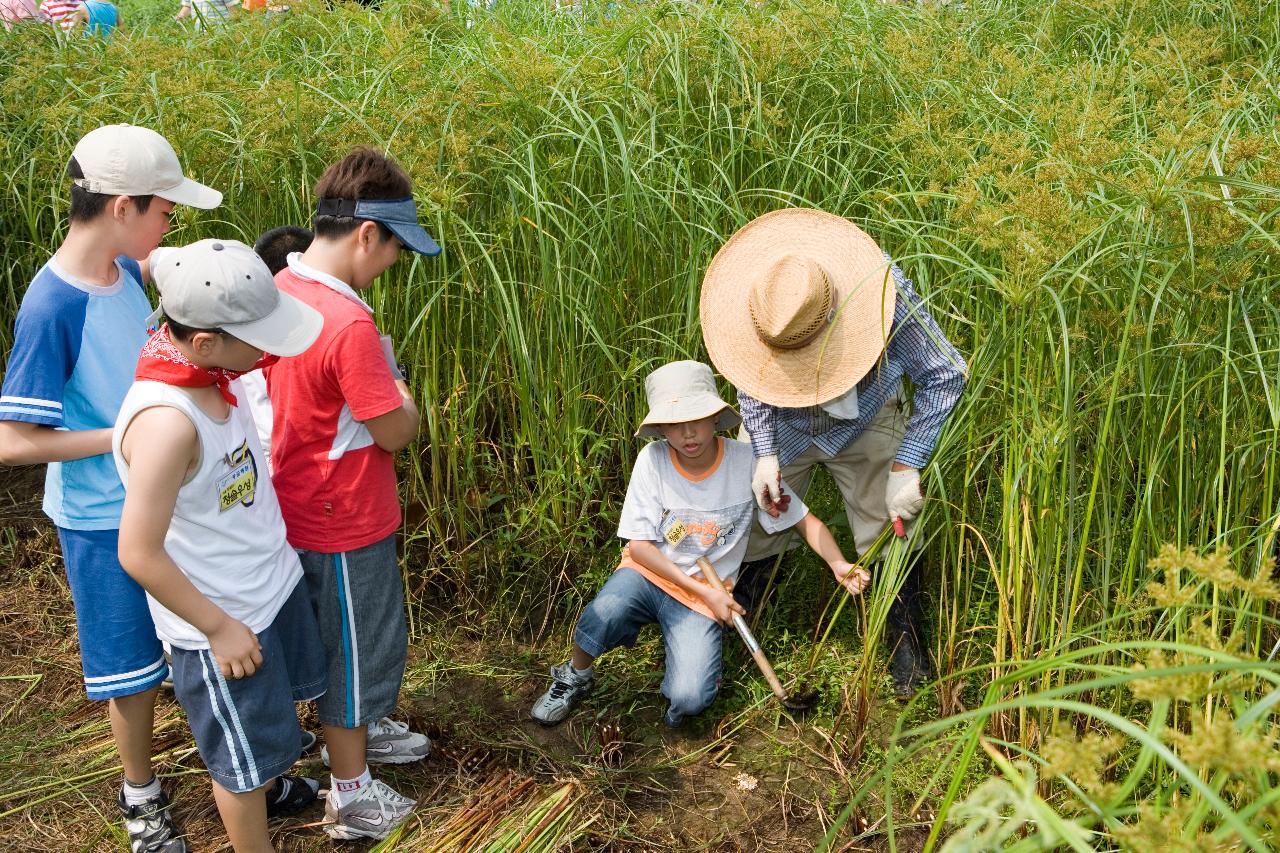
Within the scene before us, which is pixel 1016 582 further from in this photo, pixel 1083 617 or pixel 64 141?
pixel 64 141

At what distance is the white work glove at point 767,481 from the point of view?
2.93 metres

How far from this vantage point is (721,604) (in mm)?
3000

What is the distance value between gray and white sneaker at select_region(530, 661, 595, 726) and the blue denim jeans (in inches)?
3.6

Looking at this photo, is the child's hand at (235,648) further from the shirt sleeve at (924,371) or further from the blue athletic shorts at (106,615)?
the shirt sleeve at (924,371)

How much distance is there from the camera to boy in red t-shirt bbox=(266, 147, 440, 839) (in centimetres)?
238

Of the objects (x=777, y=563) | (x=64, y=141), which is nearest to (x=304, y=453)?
(x=777, y=563)

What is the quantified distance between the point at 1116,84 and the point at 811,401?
170cm

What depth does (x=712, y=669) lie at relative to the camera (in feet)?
9.85

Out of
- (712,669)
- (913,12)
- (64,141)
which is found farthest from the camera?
(913,12)

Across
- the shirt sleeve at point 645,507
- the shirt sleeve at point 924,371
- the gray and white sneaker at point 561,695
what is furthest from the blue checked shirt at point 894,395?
the gray and white sneaker at point 561,695

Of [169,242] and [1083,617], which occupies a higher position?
[169,242]

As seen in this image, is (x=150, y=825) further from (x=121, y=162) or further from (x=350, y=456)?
(x=121, y=162)

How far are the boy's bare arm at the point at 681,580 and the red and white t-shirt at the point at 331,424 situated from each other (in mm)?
753

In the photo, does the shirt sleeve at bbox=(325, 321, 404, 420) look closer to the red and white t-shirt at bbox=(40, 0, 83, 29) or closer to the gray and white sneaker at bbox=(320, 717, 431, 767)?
the gray and white sneaker at bbox=(320, 717, 431, 767)
